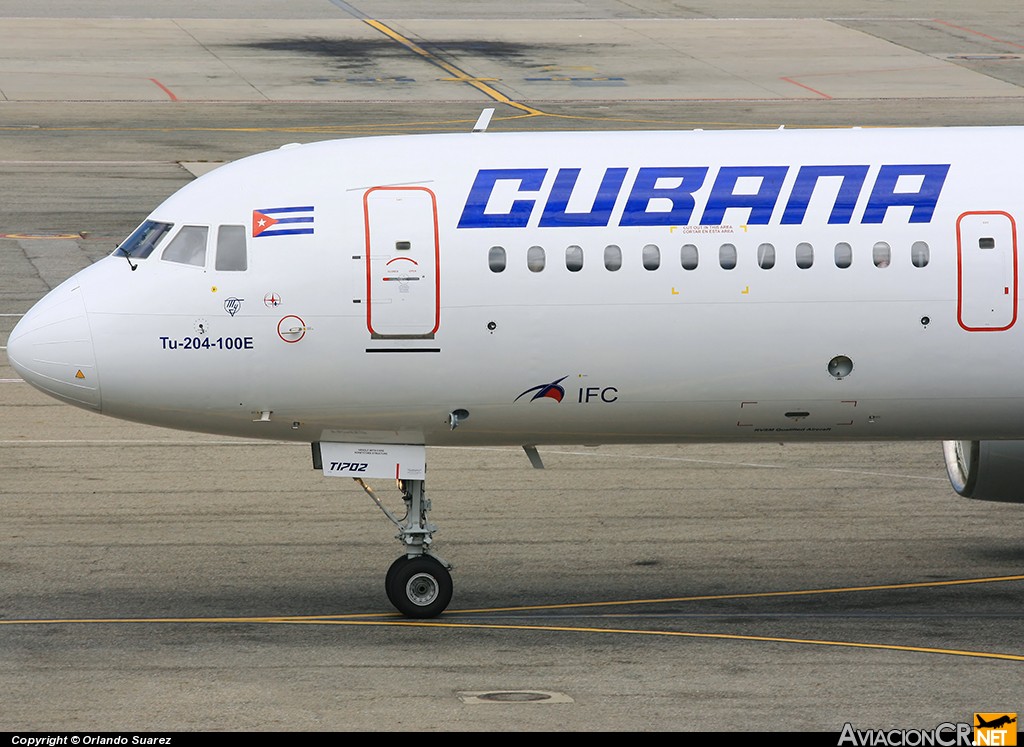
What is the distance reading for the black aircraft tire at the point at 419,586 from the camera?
2003cm

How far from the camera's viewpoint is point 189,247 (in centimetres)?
1942

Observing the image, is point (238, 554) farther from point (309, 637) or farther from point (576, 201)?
point (576, 201)

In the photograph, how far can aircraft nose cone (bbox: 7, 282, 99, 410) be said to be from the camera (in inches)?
753

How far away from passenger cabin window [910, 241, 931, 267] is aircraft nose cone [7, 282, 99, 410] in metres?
9.31

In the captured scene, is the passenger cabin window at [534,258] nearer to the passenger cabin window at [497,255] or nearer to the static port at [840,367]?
the passenger cabin window at [497,255]

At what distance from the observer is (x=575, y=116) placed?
5522cm

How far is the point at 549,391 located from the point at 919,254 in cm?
448

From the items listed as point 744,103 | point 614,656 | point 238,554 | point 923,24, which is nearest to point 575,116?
point 744,103

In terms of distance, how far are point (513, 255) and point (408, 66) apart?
46.1 metres

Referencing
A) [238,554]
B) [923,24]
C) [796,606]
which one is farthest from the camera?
[923,24]

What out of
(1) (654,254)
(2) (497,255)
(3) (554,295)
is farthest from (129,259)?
(1) (654,254)

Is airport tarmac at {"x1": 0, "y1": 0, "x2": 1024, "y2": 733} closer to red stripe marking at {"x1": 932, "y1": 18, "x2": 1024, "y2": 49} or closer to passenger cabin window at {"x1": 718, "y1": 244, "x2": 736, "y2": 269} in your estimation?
passenger cabin window at {"x1": 718, "y1": 244, "x2": 736, "y2": 269}

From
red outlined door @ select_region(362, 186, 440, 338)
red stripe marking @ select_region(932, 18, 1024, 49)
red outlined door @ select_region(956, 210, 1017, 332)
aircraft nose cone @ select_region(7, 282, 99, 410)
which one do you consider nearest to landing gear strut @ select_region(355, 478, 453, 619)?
red outlined door @ select_region(362, 186, 440, 338)

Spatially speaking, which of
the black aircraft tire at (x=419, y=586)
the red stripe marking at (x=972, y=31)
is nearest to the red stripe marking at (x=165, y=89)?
the red stripe marking at (x=972, y=31)
